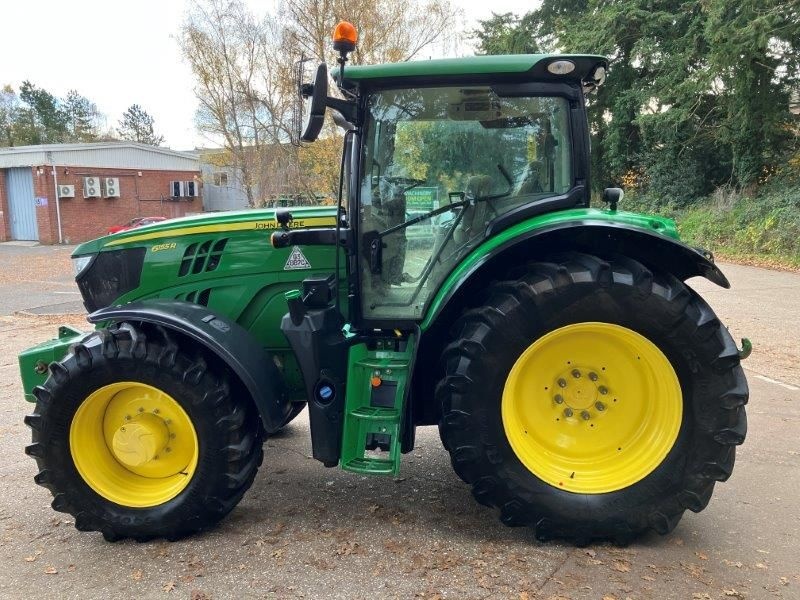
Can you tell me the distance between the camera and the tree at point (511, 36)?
27781 millimetres

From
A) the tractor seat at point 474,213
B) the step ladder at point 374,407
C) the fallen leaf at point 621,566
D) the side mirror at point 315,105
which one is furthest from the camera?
the tractor seat at point 474,213

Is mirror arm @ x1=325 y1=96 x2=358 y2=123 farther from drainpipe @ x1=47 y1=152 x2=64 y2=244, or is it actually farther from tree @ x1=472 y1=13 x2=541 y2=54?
drainpipe @ x1=47 y1=152 x2=64 y2=244

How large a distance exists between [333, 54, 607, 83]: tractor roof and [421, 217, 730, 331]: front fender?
28.6 inches

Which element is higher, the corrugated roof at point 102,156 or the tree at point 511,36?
the tree at point 511,36

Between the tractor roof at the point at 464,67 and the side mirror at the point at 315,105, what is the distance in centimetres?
25

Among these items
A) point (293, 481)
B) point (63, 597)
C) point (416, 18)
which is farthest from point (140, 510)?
point (416, 18)

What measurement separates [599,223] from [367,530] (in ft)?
6.34

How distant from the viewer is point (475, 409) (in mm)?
3129

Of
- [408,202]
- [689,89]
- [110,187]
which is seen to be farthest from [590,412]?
[110,187]

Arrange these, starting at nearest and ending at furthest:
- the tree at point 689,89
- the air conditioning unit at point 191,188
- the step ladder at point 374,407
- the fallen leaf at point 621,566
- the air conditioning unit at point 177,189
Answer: the fallen leaf at point 621,566, the step ladder at point 374,407, the tree at point 689,89, the air conditioning unit at point 177,189, the air conditioning unit at point 191,188

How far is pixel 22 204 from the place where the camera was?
3133 centimetres

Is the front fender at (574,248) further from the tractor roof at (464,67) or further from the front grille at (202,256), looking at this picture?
the front grille at (202,256)

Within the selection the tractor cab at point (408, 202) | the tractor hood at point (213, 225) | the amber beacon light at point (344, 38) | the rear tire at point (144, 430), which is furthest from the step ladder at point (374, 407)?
the amber beacon light at point (344, 38)

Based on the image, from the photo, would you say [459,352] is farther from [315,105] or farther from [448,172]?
[315,105]
